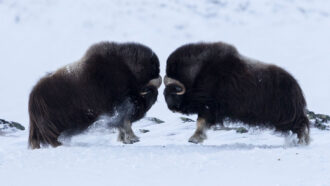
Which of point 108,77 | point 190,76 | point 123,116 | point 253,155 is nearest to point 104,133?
point 123,116

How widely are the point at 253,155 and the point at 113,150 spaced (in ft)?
3.10

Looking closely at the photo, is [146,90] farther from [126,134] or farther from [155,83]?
[126,134]

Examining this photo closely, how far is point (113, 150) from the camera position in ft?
11.7

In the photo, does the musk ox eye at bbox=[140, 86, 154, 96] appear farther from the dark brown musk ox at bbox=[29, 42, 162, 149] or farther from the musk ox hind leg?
the musk ox hind leg

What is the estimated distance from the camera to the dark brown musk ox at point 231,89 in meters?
3.91

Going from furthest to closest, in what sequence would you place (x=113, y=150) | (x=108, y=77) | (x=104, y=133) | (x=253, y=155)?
(x=104, y=133) → (x=108, y=77) → (x=113, y=150) → (x=253, y=155)

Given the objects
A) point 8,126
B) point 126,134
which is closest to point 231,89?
point 126,134

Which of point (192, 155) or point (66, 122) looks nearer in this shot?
point (192, 155)

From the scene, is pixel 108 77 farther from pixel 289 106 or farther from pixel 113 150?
pixel 289 106

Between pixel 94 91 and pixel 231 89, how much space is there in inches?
39.9

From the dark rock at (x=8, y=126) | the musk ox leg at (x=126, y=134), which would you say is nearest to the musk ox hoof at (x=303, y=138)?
the musk ox leg at (x=126, y=134)

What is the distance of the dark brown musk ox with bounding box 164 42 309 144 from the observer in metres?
3.91

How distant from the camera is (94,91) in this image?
12.9 feet

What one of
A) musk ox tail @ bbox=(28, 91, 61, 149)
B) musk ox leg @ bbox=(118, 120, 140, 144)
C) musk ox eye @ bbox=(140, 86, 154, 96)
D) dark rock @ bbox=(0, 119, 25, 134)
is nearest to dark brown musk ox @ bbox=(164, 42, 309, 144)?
musk ox eye @ bbox=(140, 86, 154, 96)
